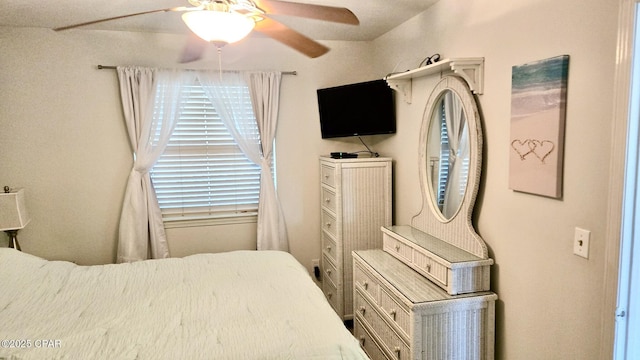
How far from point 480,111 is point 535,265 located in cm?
85

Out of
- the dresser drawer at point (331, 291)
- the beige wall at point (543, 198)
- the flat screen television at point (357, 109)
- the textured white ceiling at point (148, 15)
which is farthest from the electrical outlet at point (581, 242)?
the dresser drawer at point (331, 291)

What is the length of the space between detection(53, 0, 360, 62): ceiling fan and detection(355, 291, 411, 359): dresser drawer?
1.59m

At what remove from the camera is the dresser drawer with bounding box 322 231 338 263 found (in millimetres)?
3310

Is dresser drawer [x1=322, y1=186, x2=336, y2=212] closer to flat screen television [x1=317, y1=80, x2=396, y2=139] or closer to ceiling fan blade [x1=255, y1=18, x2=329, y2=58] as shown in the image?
flat screen television [x1=317, y1=80, x2=396, y2=139]

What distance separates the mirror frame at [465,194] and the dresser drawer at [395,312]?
19.9 inches

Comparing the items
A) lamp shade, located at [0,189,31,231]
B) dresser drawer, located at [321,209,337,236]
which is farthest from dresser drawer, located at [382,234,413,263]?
lamp shade, located at [0,189,31,231]

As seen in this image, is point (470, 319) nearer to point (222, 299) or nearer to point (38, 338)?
point (222, 299)

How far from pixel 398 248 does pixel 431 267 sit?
0.42m

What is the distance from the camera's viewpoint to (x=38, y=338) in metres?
1.72

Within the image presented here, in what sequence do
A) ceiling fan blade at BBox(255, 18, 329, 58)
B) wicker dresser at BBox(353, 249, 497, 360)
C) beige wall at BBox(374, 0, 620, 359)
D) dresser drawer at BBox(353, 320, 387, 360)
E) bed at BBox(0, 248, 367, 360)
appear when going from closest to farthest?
1. beige wall at BBox(374, 0, 620, 359)
2. bed at BBox(0, 248, 367, 360)
3. ceiling fan blade at BBox(255, 18, 329, 58)
4. wicker dresser at BBox(353, 249, 497, 360)
5. dresser drawer at BBox(353, 320, 387, 360)

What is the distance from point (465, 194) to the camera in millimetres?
2230

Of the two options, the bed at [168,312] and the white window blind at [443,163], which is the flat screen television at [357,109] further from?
the bed at [168,312]

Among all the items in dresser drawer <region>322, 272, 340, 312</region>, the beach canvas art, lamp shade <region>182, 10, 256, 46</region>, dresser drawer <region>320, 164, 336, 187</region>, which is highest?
lamp shade <region>182, 10, 256, 46</region>

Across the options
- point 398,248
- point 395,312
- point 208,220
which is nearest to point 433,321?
point 395,312
